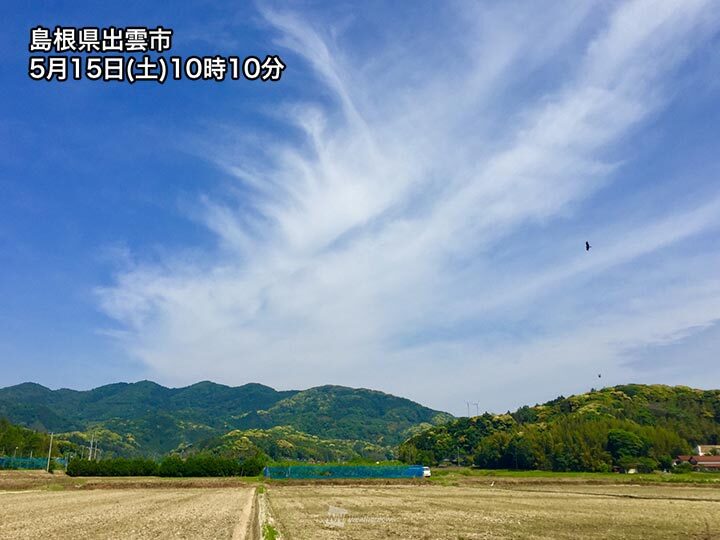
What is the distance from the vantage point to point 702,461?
143000mm

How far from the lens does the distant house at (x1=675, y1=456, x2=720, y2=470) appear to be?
137 m

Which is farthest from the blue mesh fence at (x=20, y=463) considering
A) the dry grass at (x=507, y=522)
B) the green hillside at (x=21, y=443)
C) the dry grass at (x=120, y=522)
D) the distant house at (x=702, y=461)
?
the distant house at (x=702, y=461)

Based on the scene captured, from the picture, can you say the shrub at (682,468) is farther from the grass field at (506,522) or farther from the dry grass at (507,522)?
the dry grass at (507,522)

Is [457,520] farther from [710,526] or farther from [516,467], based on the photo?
[516,467]

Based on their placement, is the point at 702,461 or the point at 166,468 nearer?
the point at 166,468

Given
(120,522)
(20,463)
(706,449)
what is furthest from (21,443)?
(706,449)

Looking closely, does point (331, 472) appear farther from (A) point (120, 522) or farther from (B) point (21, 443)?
(B) point (21, 443)

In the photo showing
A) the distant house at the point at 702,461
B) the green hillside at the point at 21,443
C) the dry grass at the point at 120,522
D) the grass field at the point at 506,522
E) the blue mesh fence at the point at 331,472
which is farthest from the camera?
the green hillside at the point at 21,443

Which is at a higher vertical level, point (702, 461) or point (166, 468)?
point (166, 468)

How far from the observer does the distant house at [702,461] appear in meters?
137

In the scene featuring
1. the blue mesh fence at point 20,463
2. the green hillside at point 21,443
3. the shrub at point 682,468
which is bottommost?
the shrub at point 682,468

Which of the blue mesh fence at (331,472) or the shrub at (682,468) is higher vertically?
the blue mesh fence at (331,472)

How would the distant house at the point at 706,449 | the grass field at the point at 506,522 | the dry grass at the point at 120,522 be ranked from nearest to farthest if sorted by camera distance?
the dry grass at the point at 120,522, the grass field at the point at 506,522, the distant house at the point at 706,449

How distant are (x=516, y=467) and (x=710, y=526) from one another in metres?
133
